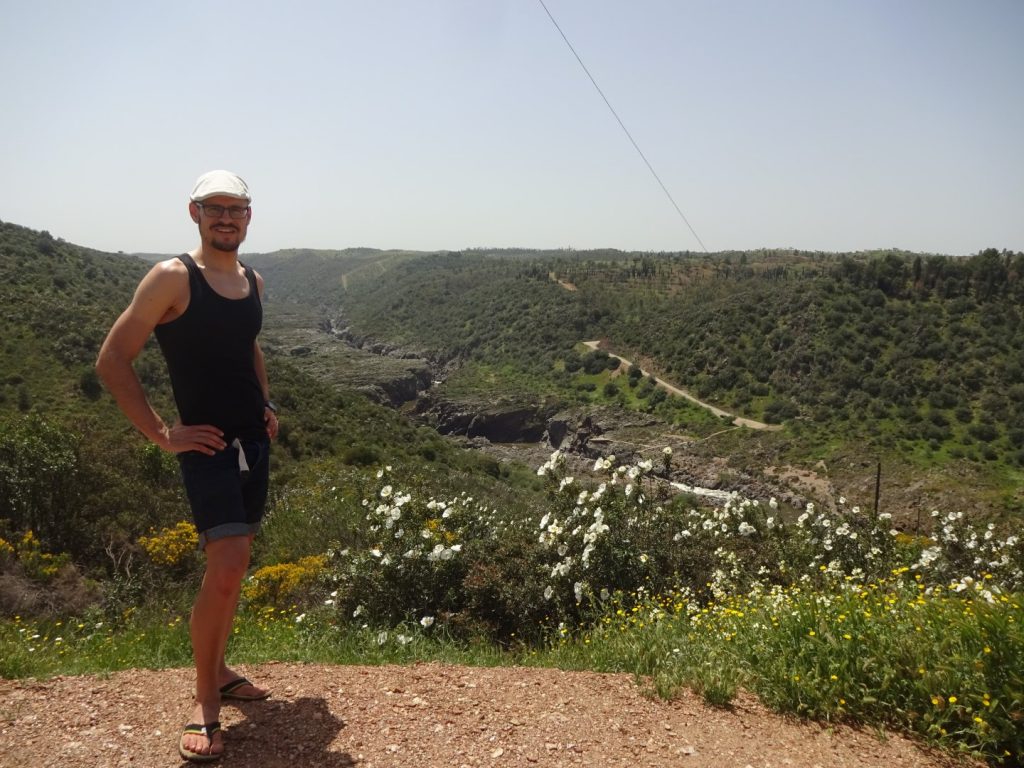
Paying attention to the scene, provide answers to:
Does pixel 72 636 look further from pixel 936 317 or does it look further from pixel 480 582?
pixel 936 317

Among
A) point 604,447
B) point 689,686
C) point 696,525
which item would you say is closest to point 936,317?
point 604,447

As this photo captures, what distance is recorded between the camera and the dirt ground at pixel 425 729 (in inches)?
92.7

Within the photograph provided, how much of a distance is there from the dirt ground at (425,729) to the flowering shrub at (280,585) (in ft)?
10.8

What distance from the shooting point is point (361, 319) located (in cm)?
10294

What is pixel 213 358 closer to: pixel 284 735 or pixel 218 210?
pixel 218 210

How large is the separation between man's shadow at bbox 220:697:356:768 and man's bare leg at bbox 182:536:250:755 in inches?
5.7

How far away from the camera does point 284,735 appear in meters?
2.50

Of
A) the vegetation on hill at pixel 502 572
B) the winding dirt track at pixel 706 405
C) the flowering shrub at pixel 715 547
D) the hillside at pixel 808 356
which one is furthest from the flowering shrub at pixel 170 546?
the winding dirt track at pixel 706 405

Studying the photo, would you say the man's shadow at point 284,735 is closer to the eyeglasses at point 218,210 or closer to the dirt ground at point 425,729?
the dirt ground at point 425,729

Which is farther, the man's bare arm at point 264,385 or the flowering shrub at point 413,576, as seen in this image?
the flowering shrub at point 413,576

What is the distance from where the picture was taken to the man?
7.72 ft

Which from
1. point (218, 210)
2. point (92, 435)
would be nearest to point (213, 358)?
point (218, 210)

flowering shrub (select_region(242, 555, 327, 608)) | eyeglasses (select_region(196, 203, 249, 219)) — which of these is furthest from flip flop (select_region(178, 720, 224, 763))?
flowering shrub (select_region(242, 555, 327, 608))

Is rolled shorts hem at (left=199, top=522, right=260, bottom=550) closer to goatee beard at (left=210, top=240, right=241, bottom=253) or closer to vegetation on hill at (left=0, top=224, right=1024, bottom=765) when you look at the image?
goatee beard at (left=210, top=240, right=241, bottom=253)
